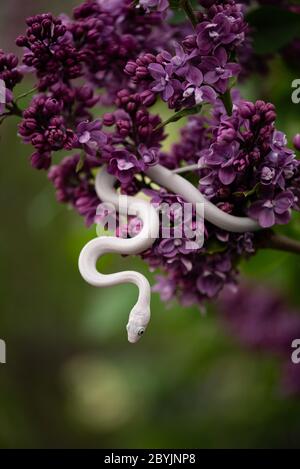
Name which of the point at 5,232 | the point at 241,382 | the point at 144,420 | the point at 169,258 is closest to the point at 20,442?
the point at 144,420


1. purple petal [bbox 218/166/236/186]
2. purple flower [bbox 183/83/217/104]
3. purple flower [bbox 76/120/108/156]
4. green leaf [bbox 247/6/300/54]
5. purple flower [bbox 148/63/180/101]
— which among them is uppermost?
green leaf [bbox 247/6/300/54]

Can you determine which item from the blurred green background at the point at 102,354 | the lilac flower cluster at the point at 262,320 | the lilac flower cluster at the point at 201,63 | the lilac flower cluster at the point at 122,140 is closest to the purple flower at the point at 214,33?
the lilac flower cluster at the point at 201,63

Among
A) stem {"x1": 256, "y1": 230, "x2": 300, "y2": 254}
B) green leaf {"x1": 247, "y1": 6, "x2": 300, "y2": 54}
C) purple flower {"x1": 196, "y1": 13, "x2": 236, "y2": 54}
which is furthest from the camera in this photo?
green leaf {"x1": 247, "y1": 6, "x2": 300, "y2": 54}

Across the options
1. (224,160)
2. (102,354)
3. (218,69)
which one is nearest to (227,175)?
(224,160)

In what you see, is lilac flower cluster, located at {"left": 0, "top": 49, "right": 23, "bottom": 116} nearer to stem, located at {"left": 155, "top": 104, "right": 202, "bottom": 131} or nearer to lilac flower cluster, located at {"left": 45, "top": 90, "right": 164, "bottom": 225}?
lilac flower cluster, located at {"left": 45, "top": 90, "right": 164, "bottom": 225}

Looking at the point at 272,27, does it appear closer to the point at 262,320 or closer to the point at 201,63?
the point at 201,63

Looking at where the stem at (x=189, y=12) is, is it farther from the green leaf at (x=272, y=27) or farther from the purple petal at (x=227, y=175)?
the green leaf at (x=272, y=27)

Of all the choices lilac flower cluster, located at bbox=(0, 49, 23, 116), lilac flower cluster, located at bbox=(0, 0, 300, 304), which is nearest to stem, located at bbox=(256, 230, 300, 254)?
lilac flower cluster, located at bbox=(0, 0, 300, 304)
